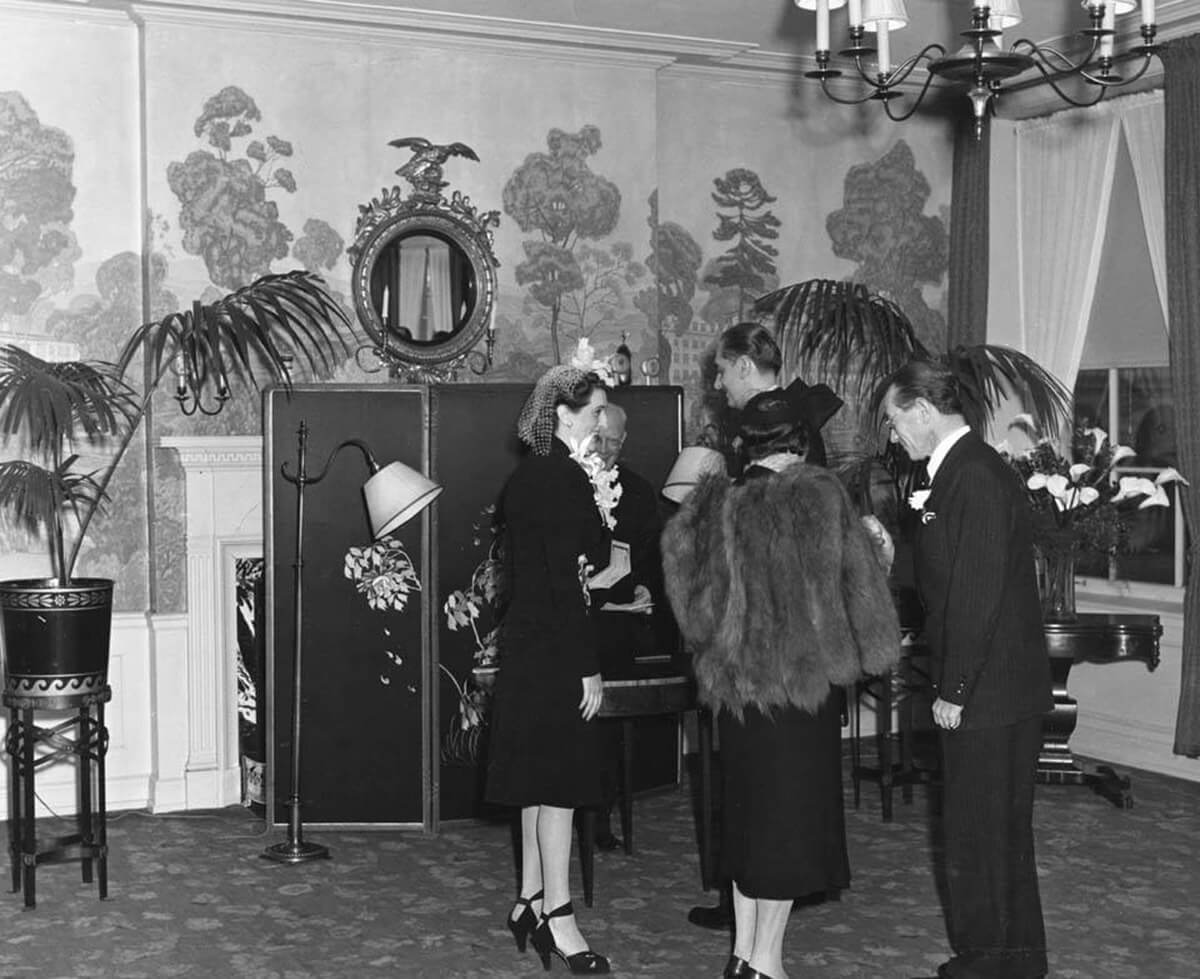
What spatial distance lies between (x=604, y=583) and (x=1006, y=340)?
4.26 meters

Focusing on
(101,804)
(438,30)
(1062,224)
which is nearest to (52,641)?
(101,804)

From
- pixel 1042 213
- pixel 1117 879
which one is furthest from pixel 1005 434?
pixel 1117 879

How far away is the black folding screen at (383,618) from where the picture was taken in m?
6.48

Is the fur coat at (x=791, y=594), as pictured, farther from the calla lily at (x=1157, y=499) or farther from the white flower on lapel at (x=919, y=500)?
the calla lily at (x=1157, y=499)

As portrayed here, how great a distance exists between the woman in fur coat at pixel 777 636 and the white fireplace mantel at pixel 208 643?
311 cm

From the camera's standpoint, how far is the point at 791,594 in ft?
13.9

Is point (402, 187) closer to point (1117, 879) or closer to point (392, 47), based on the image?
point (392, 47)

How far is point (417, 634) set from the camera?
6.56 m

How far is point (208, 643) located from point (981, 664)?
3872mm

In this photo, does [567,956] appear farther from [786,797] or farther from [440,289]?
[440,289]

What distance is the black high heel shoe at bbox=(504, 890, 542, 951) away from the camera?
4.88 m

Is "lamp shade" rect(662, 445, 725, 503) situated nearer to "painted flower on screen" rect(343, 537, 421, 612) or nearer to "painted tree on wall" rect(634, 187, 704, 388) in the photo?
"painted flower on screen" rect(343, 537, 421, 612)

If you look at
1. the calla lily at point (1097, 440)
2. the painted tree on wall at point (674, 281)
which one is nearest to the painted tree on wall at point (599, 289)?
the painted tree on wall at point (674, 281)

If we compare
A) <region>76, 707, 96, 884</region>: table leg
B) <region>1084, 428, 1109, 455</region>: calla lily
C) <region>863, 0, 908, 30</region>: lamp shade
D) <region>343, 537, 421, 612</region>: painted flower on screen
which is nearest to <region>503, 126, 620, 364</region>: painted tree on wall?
<region>343, 537, 421, 612</region>: painted flower on screen
